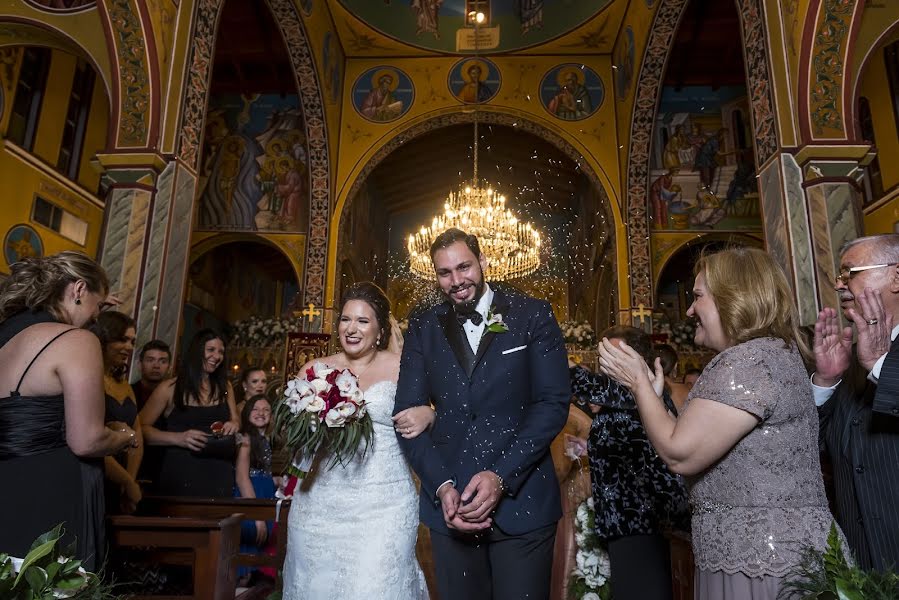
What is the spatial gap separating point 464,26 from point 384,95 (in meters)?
2.03

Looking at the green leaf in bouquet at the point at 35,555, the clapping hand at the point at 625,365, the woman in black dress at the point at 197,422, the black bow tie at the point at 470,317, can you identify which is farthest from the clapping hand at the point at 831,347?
the woman in black dress at the point at 197,422

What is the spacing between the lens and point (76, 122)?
1249 cm

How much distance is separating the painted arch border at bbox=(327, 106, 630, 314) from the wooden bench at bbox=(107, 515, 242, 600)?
30.3 ft

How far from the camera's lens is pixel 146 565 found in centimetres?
312

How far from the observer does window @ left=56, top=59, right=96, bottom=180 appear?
479 inches

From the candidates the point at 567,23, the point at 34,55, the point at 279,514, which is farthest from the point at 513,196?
the point at 279,514

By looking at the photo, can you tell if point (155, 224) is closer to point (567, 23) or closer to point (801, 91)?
point (801, 91)

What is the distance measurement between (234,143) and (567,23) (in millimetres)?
6956

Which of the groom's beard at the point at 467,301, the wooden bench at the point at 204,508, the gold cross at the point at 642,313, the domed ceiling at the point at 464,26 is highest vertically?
the domed ceiling at the point at 464,26

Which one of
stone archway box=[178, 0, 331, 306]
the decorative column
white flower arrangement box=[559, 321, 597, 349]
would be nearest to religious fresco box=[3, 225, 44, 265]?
stone archway box=[178, 0, 331, 306]

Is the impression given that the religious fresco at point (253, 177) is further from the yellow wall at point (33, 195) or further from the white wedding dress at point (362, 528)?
the white wedding dress at point (362, 528)

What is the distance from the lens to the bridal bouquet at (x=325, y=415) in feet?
7.94

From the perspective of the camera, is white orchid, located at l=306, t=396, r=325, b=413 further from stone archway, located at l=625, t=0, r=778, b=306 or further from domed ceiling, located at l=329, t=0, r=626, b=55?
domed ceiling, located at l=329, t=0, r=626, b=55

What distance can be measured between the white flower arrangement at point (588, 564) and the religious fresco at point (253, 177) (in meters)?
9.92
